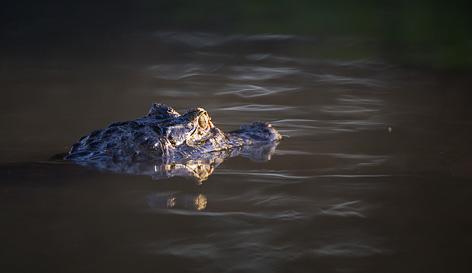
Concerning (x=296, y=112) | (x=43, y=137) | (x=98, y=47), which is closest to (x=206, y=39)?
(x=98, y=47)

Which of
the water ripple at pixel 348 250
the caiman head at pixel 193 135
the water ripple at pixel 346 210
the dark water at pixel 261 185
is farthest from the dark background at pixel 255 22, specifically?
the water ripple at pixel 348 250

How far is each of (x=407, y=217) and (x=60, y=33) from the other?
10090 mm

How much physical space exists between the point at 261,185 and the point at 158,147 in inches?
33.7

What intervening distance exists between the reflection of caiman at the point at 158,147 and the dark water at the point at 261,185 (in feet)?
0.56

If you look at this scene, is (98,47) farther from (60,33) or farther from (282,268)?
(282,268)

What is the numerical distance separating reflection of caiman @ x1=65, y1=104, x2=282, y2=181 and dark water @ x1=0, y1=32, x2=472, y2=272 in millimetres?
172

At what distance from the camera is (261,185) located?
482 cm

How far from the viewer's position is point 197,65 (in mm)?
10117

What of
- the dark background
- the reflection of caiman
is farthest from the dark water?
the dark background

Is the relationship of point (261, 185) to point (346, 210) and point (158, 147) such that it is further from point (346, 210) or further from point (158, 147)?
point (158, 147)

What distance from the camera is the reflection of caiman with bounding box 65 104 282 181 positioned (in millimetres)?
5113

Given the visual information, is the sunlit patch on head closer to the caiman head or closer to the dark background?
the caiman head

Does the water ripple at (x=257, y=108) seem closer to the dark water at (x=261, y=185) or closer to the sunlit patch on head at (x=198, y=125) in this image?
the dark water at (x=261, y=185)

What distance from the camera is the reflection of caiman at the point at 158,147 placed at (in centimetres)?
511
